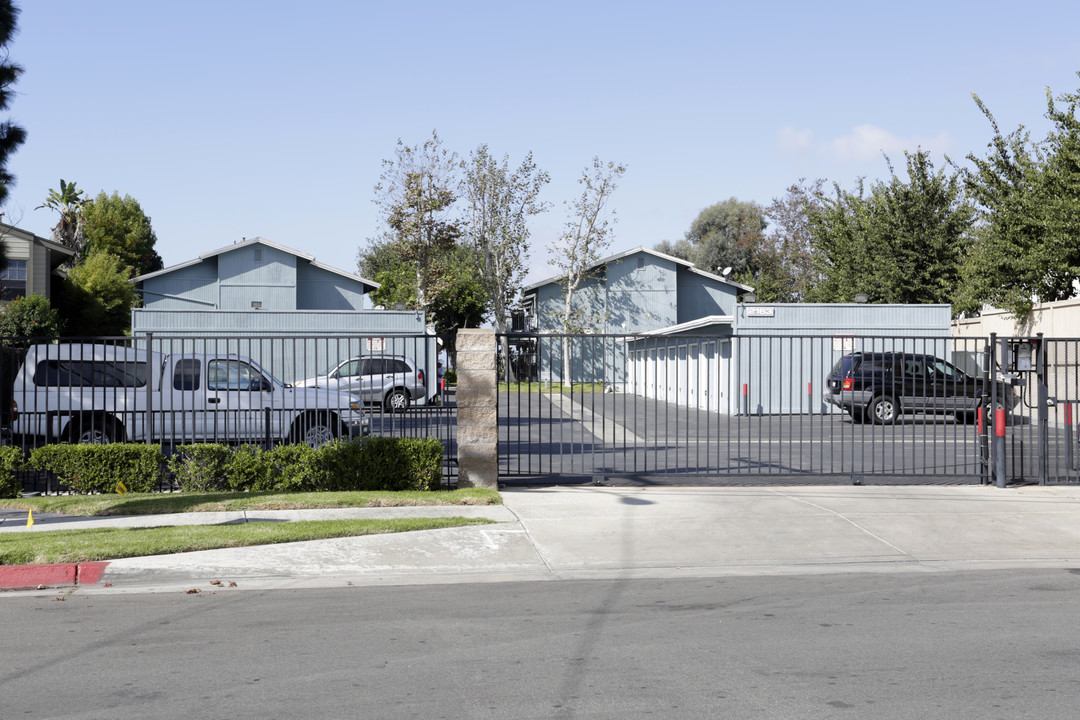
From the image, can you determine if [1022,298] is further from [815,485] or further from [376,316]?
[376,316]

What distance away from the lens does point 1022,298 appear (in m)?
26.1

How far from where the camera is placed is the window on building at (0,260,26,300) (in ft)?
132

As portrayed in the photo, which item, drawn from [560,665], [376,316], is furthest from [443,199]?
[560,665]

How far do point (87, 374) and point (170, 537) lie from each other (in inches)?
197

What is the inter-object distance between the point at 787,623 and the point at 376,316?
85.6 feet

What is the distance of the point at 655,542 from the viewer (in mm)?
10039

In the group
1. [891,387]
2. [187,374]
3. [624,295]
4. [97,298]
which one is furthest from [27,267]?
[891,387]

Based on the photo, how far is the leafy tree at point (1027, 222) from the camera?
80.7 feet

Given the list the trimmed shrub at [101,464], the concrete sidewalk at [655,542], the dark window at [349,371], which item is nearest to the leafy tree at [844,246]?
the dark window at [349,371]

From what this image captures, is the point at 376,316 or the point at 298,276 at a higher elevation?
the point at 298,276

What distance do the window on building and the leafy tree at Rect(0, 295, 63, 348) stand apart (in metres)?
5.09

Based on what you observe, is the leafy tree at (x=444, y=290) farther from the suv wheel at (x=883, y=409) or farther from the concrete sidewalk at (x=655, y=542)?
the concrete sidewalk at (x=655, y=542)

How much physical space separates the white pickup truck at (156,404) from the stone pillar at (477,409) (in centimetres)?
150

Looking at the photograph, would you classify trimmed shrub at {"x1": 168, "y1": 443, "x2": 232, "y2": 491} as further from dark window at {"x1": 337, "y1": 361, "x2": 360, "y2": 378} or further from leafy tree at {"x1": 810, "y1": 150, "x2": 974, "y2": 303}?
leafy tree at {"x1": 810, "y1": 150, "x2": 974, "y2": 303}
